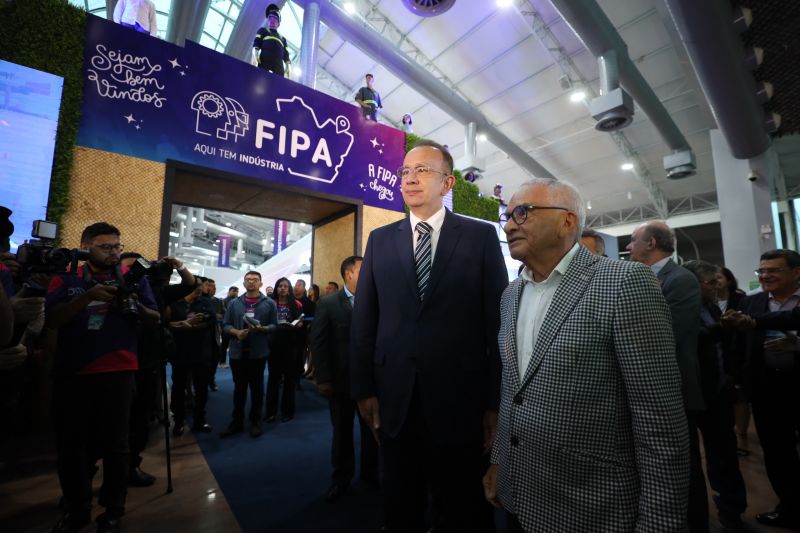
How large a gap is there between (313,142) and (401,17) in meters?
7.47

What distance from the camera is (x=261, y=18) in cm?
712

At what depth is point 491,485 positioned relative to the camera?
1.29m

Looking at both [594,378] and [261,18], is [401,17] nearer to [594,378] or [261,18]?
[261,18]

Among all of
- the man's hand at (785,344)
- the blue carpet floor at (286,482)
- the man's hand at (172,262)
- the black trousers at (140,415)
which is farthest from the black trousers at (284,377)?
the man's hand at (785,344)

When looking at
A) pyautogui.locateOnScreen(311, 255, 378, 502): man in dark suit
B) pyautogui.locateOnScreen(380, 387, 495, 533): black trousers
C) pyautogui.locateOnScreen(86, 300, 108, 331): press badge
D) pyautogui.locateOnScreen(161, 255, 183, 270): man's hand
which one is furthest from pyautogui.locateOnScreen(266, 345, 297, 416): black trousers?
pyautogui.locateOnScreen(380, 387, 495, 533): black trousers

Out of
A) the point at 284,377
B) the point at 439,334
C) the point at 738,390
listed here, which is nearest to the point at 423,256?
the point at 439,334

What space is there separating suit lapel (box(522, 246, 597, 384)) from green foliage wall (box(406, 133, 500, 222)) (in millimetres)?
5604

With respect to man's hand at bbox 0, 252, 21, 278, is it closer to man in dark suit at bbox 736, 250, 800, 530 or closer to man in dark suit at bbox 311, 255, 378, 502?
man in dark suit at bbox 311, 255, 378, 502

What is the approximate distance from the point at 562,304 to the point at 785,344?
2.44 meters

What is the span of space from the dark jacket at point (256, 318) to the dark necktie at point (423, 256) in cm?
335

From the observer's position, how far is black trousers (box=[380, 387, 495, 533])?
4.31ft

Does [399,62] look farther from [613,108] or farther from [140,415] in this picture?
[140,415]

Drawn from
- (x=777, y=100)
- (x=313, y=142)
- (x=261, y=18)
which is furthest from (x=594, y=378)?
(x=261, y=18)

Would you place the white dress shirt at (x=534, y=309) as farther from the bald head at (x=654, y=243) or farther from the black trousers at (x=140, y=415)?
the black trousers at (x=140, y=415)
